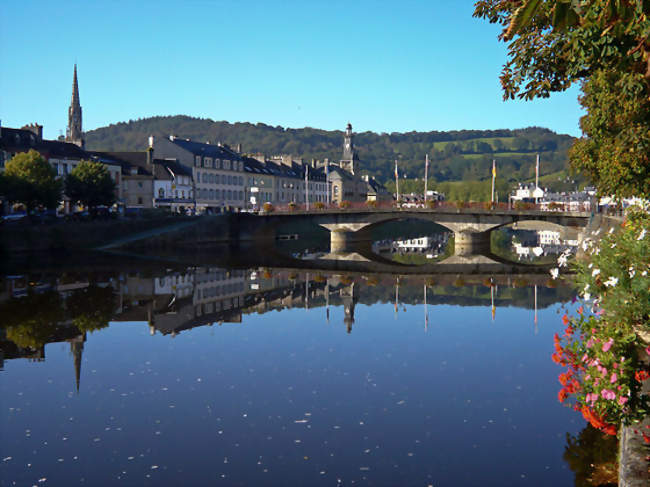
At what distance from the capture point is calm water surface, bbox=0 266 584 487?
1220cm

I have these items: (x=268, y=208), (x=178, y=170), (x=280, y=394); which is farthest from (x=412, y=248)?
(x=280, y=394)

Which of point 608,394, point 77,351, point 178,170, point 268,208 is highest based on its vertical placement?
point 178,170

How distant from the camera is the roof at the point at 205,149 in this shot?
105m

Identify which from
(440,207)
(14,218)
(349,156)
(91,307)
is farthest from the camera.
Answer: (349,156)

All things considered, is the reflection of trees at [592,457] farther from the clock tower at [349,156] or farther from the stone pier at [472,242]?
the clock tower at [349,156]

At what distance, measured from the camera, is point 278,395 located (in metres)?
16.6

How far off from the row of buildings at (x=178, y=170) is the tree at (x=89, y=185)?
5.98m

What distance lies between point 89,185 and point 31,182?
37.5 ft

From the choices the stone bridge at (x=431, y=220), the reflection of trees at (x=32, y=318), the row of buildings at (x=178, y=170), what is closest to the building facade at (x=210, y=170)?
the row of buildings at (x=178, y=170)

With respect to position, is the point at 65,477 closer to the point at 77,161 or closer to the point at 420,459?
the point at 420,459

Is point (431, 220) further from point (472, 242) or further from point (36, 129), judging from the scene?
point (36, 129)

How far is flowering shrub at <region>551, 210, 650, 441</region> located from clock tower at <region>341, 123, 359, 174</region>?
521 feet

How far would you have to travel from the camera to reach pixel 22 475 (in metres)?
11.8

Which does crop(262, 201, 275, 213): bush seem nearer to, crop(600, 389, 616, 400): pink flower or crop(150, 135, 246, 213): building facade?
crop(150, 135, 246, 213): building facade
